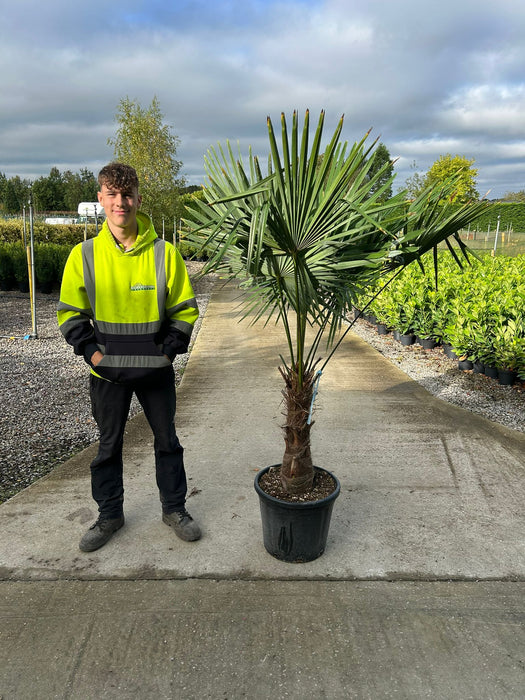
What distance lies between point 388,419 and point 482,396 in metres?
1.35

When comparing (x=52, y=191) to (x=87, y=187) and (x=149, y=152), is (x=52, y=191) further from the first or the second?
(x=149, y=152)

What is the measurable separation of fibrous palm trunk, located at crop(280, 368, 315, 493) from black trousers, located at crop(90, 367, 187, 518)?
2.10 feet

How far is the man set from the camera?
2.60 metres

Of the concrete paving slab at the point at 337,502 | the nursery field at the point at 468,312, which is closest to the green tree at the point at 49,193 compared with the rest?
the nursery field at the point at 468,312

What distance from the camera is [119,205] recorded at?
257cm

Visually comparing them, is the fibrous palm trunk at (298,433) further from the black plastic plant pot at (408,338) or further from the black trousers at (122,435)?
the black plastic plant pot at (408,338)

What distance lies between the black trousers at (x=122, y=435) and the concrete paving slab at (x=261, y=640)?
0.52m

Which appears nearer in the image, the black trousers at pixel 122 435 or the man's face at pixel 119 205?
the man's face at pixel 119 205

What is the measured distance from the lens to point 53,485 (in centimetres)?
342

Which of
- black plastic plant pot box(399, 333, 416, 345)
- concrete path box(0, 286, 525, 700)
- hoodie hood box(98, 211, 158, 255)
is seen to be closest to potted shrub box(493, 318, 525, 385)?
concrete path box(0, 286, 525, 700)

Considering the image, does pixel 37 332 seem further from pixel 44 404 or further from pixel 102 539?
pixel 102 539

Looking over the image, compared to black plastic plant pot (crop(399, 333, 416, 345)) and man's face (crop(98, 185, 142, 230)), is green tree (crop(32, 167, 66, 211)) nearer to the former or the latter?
black plastic plant pot (crop(399, 333, 416, 345))

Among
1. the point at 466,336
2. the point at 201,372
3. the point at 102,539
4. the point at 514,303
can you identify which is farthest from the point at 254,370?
the point at 102,539

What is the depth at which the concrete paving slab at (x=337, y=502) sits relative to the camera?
2643 mm
